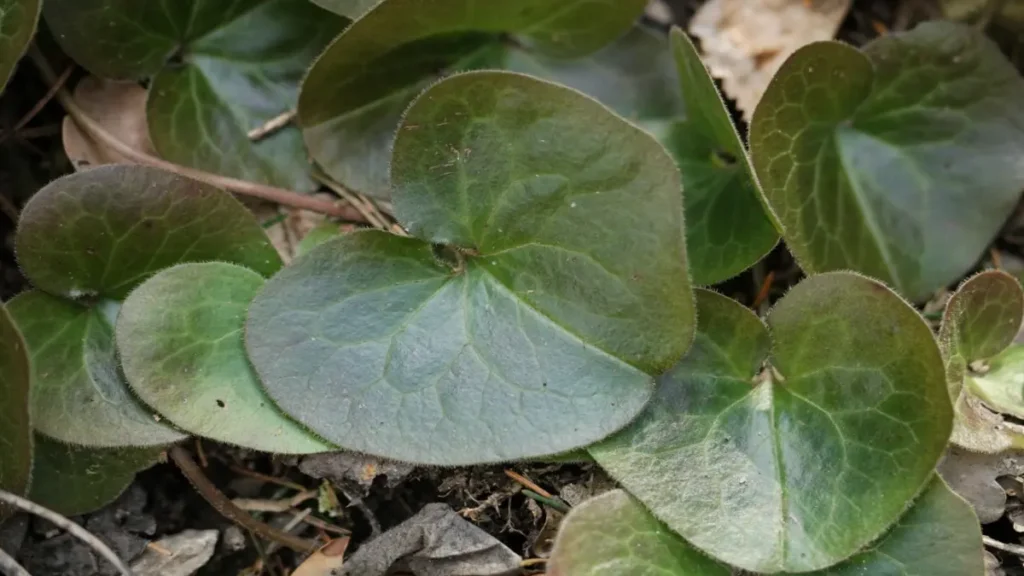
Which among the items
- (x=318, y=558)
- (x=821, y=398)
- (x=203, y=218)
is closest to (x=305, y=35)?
(x=203, y=218)

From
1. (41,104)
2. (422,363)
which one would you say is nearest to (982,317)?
(422,363)

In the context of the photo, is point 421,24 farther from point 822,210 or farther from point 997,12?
point 997,12

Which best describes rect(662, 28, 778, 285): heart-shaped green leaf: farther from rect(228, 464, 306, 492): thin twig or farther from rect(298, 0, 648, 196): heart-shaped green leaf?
rect(228, 464, 306, 492): thin twig

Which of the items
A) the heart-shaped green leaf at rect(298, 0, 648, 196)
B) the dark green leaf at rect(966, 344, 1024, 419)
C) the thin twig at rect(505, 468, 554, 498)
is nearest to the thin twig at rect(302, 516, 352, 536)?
the thin twig at rect(505, 468, 554, 498)

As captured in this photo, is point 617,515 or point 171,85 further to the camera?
point 171,85

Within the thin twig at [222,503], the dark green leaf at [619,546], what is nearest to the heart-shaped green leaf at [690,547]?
the dark green leaf at [619,546]
